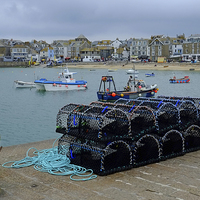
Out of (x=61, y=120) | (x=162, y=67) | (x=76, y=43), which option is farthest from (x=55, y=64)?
(x=61, y=120)

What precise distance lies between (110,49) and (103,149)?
140872 millimetres

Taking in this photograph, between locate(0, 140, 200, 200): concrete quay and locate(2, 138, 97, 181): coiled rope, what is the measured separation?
182 millimetres

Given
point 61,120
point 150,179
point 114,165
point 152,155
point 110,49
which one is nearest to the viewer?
point 150,179

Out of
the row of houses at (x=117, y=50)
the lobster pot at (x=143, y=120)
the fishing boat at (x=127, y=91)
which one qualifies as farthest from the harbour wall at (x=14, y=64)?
the lobster pot at (x=143, y=120)

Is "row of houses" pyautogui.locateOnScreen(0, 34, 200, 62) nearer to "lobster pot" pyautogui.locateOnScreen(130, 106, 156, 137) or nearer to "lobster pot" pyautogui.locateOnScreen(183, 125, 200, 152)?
"lobster pot" pyautogui.locateOnScreen(183, 125, 200, 152)

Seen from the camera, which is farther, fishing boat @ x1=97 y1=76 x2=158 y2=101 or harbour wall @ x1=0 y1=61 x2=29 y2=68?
harbour wall @ x1=0 y1=61 x2=29 y2=68

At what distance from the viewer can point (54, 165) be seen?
8.49 meters

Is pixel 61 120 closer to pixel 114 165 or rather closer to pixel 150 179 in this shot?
pixel 114 165

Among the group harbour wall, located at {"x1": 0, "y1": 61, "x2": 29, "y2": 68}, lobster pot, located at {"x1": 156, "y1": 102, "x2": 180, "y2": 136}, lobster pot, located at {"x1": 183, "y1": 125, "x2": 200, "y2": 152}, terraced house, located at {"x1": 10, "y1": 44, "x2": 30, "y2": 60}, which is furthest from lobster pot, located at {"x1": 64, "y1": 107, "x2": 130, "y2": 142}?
terraced house, located at {"x1": 10, "y1": 44, "x2": 30, "y2": 60}

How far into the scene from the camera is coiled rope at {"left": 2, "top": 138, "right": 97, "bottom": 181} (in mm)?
8031

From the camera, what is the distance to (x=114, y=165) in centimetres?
815

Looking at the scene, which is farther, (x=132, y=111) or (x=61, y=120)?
(x=61, y=120)

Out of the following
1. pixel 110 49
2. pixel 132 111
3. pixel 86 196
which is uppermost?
pixel 110 49

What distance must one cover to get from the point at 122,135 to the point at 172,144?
6.12 ft
